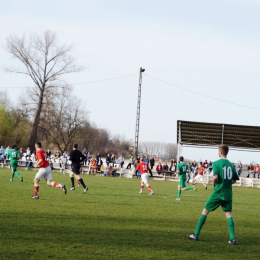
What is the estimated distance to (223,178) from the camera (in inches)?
409

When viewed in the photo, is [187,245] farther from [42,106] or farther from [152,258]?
[42,106]

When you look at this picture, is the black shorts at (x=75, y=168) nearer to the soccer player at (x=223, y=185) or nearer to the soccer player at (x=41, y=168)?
the soccer player at (x=41, y=168)

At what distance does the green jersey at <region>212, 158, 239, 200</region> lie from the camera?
1038 centimetres

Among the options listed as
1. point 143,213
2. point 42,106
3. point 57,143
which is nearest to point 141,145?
point 57,143

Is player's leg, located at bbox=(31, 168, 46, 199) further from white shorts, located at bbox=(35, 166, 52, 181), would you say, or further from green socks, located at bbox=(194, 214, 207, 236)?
green socks, located at bbox=(194, 214, 207, 236)

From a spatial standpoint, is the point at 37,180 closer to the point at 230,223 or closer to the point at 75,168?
the point at 75,168

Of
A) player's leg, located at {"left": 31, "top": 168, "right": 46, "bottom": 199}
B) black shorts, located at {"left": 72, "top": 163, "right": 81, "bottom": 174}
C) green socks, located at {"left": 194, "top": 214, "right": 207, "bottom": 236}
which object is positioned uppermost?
black shorts, located at {"left": 72, "top": 163, "right": 81, "bottom": 174}

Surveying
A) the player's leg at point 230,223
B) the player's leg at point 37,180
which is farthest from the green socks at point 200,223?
the player's leg at point 37,180

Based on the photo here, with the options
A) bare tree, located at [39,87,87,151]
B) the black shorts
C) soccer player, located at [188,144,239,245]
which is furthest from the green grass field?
bare tree, located at [39,87,87,151]

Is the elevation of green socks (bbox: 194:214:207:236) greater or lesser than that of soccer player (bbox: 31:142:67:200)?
lesser

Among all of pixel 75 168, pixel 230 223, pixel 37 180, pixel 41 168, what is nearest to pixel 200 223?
pixel 230 223

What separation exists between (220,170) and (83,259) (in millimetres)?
3442

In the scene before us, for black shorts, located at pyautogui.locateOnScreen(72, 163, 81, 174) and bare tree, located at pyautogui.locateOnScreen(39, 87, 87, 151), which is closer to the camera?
black shorts, located at pyautogui.locateOnScreen(72, 163, 81, 174)

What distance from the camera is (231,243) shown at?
10.5 metres
